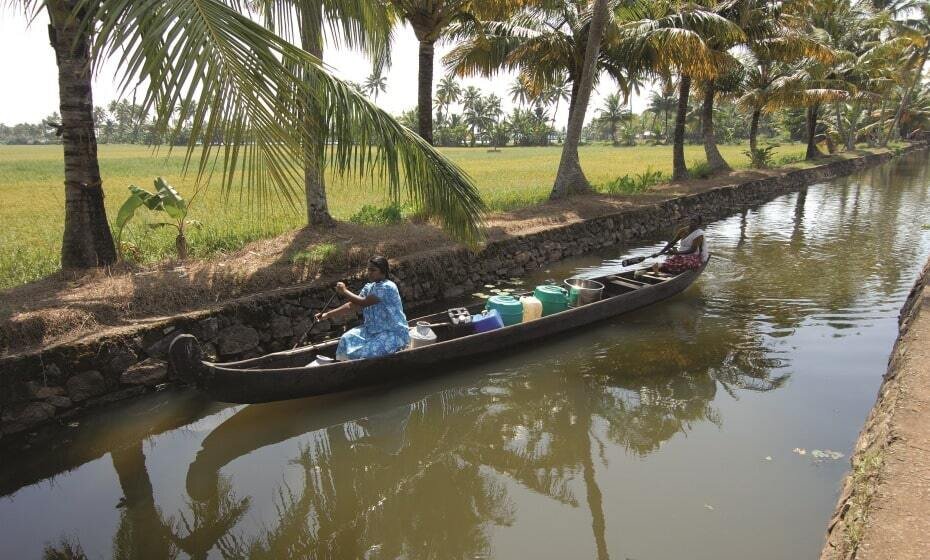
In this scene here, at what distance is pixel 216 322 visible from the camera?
6.68m

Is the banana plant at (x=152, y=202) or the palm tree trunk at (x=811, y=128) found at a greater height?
the palm tree trunk at (x=811, y=128)

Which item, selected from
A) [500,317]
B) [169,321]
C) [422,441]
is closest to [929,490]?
[422,441]

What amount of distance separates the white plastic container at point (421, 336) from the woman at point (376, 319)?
12.1 inches

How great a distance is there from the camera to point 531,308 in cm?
742

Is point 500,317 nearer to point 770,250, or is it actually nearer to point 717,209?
point 770,250

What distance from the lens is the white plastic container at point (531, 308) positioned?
7402 millimetres

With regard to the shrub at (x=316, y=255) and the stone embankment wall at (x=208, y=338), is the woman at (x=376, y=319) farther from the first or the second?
the shrub at (x=316, y=255)

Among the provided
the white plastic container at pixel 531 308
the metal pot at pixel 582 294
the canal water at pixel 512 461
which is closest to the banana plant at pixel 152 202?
the canal water at pixel 512 461

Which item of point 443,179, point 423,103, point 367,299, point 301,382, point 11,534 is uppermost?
point 423,103

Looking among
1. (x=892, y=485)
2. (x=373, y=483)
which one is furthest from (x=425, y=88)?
(x=892, y=485)


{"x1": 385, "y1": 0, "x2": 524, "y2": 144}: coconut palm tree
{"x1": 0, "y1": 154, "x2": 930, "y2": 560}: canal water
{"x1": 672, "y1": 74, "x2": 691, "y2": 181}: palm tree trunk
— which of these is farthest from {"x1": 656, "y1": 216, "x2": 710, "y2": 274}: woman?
{"x1": 672, "y1": 74, "x2": 691, "y2": 181}: palm tree trunk

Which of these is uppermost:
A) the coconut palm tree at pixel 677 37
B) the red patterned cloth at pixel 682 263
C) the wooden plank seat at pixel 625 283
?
the coconut palm tree at pixel 677 37

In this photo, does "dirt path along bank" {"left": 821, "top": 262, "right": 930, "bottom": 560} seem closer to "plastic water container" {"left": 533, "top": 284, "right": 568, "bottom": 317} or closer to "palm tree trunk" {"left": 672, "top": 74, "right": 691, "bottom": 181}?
"plastic water container" {"left": 533, "top": 284, "right": 568, "bottom": 317}

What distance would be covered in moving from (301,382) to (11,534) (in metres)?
2.44
